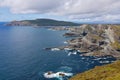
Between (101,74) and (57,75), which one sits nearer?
(101,74)

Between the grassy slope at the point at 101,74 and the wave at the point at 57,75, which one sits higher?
the grassy slope at the point at 101,74

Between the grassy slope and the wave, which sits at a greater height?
the grassy slope

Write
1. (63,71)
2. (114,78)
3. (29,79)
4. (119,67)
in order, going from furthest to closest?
(63,71)
(119,67)
(29,79)
(114,78)

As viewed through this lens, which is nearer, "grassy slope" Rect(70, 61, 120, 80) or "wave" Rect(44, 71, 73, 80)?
"grassy slope" Rect(70, 61, 120, 80)

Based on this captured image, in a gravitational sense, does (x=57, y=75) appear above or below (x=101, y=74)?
below

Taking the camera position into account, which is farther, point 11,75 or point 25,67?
point 25,67

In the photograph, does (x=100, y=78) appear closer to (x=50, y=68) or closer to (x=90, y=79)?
(x=90, y=79)

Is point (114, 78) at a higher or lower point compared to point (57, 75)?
higher

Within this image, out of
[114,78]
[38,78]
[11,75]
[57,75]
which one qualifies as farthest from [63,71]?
[114,78]

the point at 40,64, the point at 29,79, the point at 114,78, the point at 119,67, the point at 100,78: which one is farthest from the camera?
the point at 40,64

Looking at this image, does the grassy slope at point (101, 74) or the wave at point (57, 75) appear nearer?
the grassy slope at point (101, 74)
